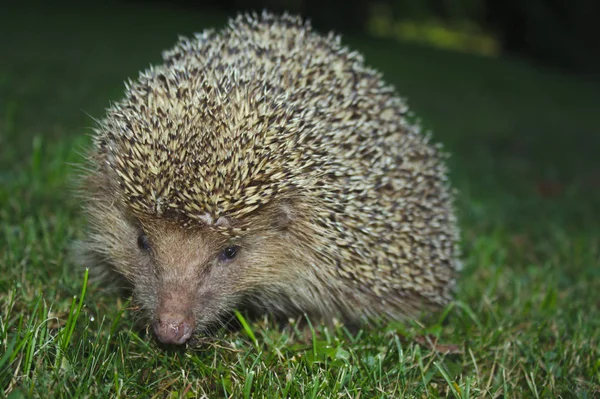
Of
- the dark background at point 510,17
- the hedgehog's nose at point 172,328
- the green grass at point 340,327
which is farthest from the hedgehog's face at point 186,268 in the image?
the dark background at point 510,17

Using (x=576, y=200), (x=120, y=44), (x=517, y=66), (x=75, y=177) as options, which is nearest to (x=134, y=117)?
(x=75, y=177)

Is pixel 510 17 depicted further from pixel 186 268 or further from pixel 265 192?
pixel 186 268

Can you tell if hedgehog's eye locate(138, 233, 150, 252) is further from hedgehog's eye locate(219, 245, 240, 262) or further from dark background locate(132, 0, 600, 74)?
dark background locate(132, 0, 600, 74)

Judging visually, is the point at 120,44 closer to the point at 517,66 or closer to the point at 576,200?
the point at 576,200

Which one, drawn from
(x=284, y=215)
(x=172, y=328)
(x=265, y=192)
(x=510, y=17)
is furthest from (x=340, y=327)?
(x=510, y=17)

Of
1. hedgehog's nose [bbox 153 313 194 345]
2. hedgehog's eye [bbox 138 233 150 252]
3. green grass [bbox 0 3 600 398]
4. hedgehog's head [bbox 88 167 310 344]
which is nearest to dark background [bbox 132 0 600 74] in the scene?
green grass [bbox 0 3 600 398]

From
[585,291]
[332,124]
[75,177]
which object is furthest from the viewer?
[585,291]

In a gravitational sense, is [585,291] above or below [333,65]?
below
